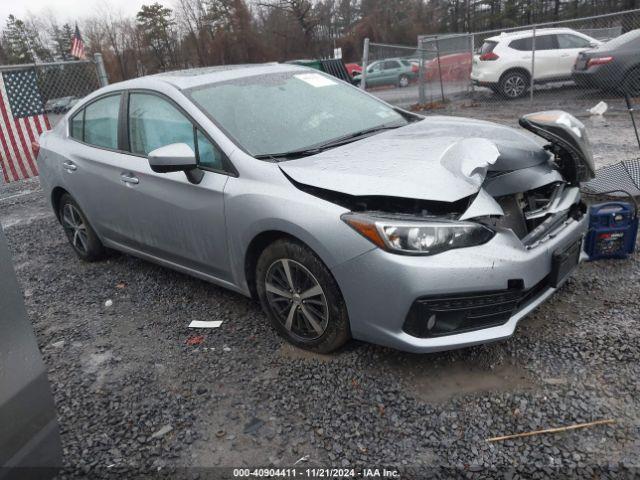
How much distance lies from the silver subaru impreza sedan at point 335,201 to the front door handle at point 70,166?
0.03 meters

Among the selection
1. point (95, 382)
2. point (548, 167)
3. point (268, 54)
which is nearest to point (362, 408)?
point (95, 382)

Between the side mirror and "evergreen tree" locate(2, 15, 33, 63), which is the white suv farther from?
"evergreen tree" locate(2, 15, 33, 63)

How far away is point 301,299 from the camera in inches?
112

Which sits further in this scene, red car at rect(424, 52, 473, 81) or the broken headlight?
red car at rect(424, 52, 473, 81)

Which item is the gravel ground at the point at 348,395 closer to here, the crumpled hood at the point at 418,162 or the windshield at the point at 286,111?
the crumpled hood at the point at 418,162

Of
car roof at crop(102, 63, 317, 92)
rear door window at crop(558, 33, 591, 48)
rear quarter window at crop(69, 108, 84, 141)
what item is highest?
car roof at crop(102, 63, 317, 92)

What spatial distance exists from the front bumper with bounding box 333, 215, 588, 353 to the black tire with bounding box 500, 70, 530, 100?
10940mm

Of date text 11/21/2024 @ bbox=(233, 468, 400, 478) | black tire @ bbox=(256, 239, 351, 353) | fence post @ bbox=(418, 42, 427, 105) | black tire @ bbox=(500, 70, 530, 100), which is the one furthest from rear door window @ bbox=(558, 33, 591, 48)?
date text 11/21/2024 @ bbox=(233, 468, 400, 478)

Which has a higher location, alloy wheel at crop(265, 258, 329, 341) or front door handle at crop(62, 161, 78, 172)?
front door handle at crop(62, 161, 78, 172)

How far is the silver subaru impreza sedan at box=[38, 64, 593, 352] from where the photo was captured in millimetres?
2436

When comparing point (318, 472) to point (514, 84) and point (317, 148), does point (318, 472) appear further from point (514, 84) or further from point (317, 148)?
point (514, 84)

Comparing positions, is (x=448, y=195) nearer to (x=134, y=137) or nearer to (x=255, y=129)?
(x=255, y=129)

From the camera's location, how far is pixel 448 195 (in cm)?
247

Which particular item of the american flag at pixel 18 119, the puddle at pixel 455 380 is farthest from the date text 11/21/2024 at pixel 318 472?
the american flag at pixel 18 119
